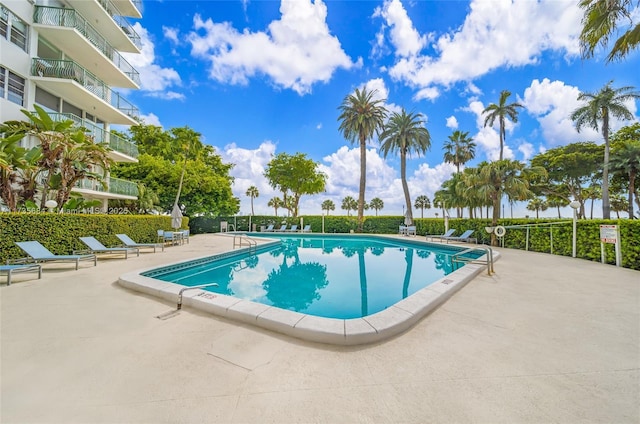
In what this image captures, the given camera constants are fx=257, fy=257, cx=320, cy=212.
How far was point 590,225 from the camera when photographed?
8906mm

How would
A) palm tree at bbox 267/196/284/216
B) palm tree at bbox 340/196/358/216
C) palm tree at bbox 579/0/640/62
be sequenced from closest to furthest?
palm tree at bbox 579/0/640/62 < palm tree at bbox 267/196/284/216 < palm tree at bbox 340/196/358/216

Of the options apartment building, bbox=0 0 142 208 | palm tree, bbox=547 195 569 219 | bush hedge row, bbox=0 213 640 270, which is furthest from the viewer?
palm tree, bbox=547 195 569 219

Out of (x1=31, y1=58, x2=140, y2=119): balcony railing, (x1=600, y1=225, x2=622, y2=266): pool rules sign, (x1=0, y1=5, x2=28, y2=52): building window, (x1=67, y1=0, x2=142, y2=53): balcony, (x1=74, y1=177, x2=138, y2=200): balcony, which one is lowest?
(x1=600, y1=225, x2=622, y2=266): pool rules sign

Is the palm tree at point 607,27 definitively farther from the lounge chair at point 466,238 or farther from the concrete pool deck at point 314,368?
the lounge chair at point 466,238

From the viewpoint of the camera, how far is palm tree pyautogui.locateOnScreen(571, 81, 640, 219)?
62.2 ft

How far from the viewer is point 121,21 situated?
1527cm

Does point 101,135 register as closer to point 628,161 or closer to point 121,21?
point 121,21

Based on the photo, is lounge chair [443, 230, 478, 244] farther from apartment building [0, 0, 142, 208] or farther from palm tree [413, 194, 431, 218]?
palm tree [413, 194, 431, 218]

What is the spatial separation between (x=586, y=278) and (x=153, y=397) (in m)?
8.70

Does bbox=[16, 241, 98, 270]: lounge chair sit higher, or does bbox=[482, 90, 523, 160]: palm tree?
bbox=[482, 90, 523, 160]: palm tree

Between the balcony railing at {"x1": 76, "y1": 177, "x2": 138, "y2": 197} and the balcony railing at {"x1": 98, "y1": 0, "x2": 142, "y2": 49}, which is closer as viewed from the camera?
the balcony railing at {"x1": 76, "y1": 177, "x2": 138, "y2": 197}

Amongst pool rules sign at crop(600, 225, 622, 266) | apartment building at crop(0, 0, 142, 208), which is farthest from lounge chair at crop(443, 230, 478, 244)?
apartment building at crop(0, 0, 142, 208)

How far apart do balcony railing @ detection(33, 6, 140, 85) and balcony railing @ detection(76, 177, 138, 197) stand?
22.1 ft

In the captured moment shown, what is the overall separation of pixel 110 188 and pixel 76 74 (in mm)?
5948
